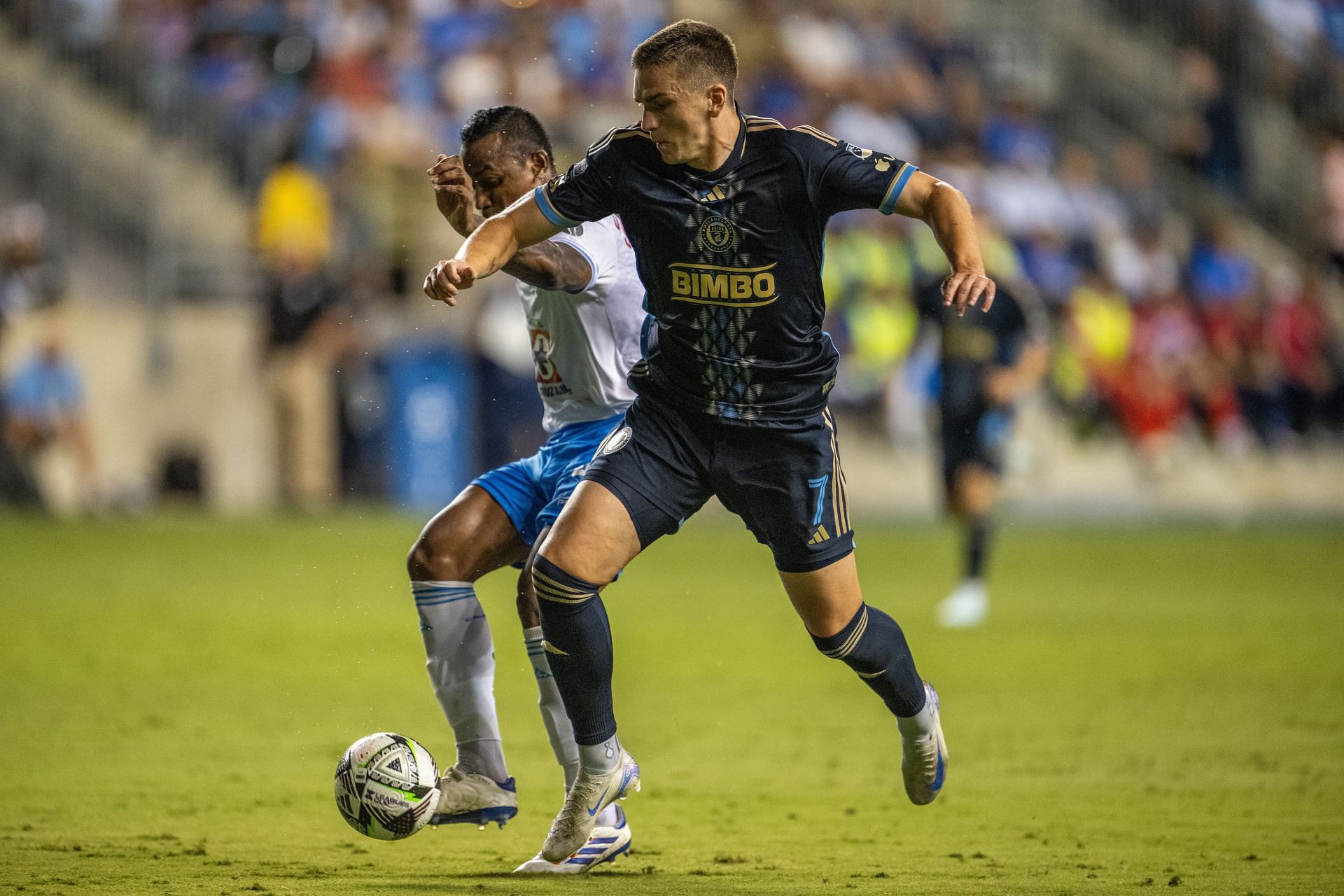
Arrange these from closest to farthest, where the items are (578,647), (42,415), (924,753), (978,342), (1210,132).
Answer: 1. (578,647)
2. (924,753)
3. (978,342)
4. (42,415)
5. (1210,132)

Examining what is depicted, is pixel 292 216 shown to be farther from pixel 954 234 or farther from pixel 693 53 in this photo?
pixel 954 234

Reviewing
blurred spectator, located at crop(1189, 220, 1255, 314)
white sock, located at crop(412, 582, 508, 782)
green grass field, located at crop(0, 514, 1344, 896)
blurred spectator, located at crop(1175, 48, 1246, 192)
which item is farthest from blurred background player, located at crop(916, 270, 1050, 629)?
blurred spectator, located at crop(1175, 48, 1246, 192)

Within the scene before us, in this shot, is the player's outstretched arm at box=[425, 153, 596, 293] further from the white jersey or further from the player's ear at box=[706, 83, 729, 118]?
the player's ear at box=[706, 83, 729, 118]

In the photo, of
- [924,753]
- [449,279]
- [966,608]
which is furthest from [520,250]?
[966,608]

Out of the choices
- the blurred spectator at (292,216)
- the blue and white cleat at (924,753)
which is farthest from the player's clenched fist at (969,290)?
the blurred spectator at (292,216)

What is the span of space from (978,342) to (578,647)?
8486 mm

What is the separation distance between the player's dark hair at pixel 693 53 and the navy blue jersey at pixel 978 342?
7.49m

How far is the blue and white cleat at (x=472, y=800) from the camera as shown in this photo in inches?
236

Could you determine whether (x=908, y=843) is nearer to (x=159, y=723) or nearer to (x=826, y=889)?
(x=826, y=889)

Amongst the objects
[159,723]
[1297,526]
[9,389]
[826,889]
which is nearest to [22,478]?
[9,389]

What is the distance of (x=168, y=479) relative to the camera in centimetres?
2075

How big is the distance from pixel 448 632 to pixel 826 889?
159 centimetres

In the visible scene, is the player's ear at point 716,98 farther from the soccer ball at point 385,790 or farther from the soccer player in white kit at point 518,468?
the soccer ball at point 385,790

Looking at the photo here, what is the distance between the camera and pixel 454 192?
5910 millimetres
